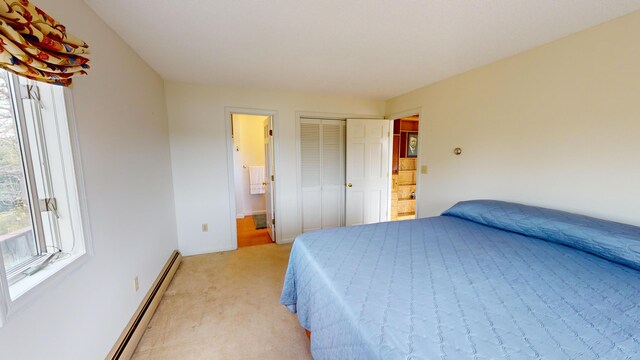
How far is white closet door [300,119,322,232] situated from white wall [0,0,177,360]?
6.02 feet

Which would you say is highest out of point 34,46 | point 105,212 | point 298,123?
point 298,123

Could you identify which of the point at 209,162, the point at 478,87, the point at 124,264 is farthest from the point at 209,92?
the point at 478,87

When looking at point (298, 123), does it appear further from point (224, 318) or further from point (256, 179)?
point (224, 318)

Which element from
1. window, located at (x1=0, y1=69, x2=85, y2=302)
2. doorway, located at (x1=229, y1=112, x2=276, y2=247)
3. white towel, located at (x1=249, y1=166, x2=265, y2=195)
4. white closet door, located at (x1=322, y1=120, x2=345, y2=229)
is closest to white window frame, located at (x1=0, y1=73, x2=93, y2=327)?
window, located at (x1=0, y1=69, x2=85, y2=302)

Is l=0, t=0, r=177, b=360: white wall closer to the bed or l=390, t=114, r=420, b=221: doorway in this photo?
the bed

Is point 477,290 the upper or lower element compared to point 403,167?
lower

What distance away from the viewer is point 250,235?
12.9ft

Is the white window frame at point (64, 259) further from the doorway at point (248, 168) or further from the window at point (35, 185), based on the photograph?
the doorway at point (248, 168)

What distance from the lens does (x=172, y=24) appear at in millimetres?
1605

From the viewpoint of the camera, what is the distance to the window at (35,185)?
36.3 inches

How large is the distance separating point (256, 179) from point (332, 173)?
6.87 feet

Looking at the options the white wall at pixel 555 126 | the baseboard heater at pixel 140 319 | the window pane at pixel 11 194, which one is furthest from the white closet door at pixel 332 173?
the window pane at pixel 11 194

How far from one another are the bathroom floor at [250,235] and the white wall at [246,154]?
557mm

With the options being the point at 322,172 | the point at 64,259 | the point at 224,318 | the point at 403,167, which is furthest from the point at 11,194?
the point at 403,167
